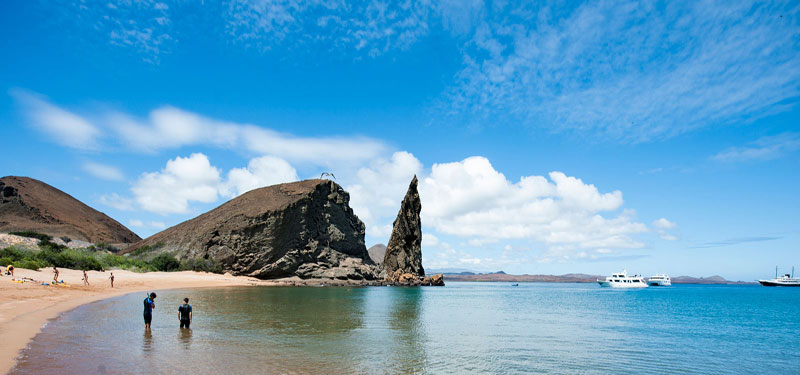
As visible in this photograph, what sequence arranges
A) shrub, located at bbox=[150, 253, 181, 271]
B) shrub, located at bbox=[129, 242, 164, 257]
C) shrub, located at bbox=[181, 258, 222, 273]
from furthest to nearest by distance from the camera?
shrub, located at bbox=[129, 242, 164, 257]
shrub, located at bbox=[181, 258, 222, 273]
shrub, located at bbox=[150, 253, 181, 271]

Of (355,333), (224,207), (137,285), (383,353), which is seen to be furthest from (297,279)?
(383,353)

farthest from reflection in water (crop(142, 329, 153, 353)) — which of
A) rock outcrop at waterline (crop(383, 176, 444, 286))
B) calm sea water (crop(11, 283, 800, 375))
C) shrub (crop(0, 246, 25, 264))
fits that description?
rock outcrop at waterline (crop(383, 176, 444, 286))

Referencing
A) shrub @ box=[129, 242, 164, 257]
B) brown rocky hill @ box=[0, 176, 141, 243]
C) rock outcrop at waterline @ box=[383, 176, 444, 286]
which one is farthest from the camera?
rock outcrop at waterline @ box=[383, 176, 444, 286]

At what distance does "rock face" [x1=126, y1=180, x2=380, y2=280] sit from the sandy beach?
15.8 metres

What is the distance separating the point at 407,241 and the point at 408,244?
923mm

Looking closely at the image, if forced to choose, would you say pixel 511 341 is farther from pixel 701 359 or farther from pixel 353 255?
pixel 353 255

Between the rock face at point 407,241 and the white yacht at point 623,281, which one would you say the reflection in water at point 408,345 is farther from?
the white yacht at point 623,281

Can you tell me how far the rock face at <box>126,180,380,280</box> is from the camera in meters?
83.8

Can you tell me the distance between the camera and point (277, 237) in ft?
281

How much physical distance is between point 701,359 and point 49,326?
92.1 ft

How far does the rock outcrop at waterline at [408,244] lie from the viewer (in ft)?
393

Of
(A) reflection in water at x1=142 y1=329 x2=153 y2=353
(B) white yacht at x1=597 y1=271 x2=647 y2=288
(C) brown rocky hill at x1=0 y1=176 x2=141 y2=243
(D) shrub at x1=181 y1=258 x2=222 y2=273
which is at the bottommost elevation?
(B) white yacht at x1=597 y1=271 x2=647 y2=288

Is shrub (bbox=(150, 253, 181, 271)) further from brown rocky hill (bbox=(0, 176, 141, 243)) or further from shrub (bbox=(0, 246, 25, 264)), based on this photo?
brown rocky hill (bbox=(0, 176, 141, 243))

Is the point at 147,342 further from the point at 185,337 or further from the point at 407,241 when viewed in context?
the point at 407,241
